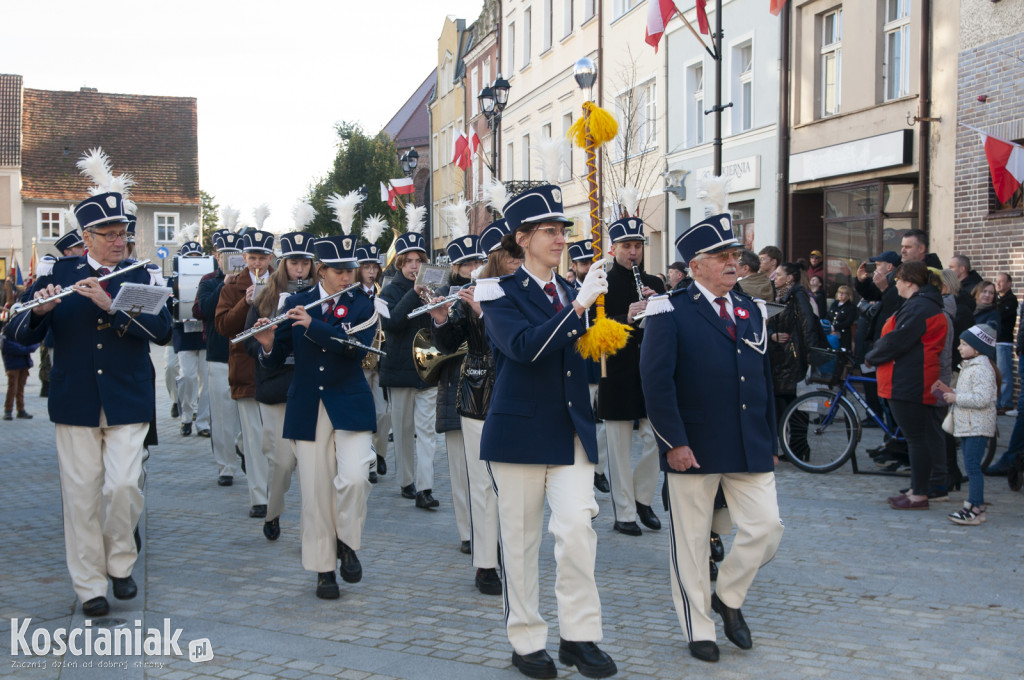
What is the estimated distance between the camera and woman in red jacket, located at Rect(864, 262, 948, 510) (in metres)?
8.41

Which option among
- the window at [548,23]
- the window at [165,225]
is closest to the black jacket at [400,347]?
the window at [548,23]

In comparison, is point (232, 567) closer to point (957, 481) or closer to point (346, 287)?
point (346, 287)

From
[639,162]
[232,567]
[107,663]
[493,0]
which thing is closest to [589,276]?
[107,663]

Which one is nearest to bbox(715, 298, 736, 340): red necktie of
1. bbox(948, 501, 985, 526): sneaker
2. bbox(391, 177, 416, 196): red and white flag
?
bbox(948, 501, 985, 526): sneaker

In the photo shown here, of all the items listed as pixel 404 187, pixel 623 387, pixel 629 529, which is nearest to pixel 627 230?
pixel 623 387

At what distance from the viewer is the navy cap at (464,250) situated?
7.56 meters

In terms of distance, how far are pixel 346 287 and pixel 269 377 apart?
4.88 feet

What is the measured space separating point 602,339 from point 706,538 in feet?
4.24

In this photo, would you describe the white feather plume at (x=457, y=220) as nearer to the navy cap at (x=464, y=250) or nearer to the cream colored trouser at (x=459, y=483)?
the navy cap at (x=464, y=250)

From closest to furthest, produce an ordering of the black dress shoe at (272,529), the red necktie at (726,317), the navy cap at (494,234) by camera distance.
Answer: the red necktie at (726,317) → the navy cap at (494,234) → the black dress shoe at (272,529)

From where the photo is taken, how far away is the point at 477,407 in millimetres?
6324

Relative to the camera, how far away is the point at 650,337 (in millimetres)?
5262

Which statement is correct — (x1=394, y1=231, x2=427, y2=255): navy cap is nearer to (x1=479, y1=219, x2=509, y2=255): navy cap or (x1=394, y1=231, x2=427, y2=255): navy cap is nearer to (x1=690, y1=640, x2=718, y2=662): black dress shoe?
(x1=479, y1=219, x2=509, y2=255): navy cap

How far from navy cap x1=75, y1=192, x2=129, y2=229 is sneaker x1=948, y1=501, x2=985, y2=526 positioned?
20.3ft
